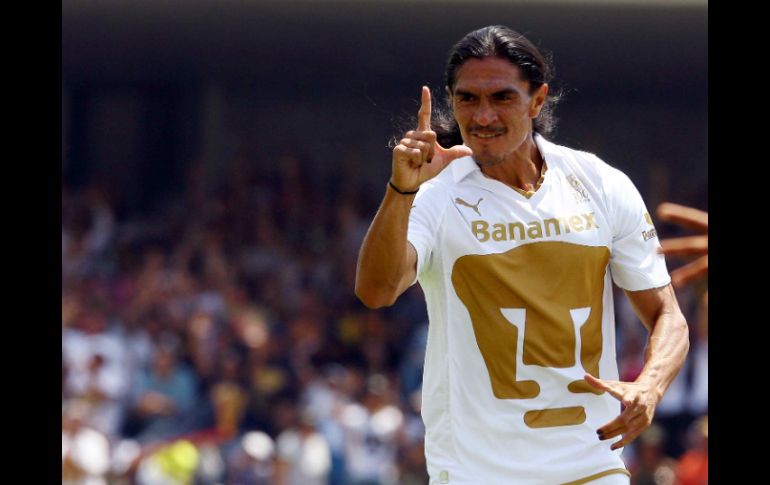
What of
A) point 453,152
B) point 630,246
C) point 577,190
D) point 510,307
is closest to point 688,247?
point 630,246

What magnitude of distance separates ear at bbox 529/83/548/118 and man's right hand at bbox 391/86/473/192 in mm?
572

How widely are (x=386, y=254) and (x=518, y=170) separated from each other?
2.44 ft

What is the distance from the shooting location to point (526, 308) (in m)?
4.53

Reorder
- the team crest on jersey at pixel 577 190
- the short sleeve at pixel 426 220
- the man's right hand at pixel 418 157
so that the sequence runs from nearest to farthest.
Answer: the man's right hand at pixel 418 157, the short sleeve at pixel 426 220, the team crest on jersey at pixel 577 190

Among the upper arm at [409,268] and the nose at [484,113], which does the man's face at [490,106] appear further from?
the upper arm at [409,268]

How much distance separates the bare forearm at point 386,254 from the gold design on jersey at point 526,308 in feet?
1.08

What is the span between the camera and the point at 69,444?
10906mm

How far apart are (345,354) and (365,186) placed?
2.94 metres

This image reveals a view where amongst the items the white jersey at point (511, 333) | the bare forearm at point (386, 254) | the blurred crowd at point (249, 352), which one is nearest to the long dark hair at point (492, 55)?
the white jersey at point (511, 333)

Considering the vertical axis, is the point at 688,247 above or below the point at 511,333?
above

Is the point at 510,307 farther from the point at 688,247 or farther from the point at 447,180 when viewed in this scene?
the point at 688,247

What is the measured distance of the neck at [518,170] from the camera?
15.5 ft

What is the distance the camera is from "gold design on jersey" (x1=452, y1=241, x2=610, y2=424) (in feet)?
14.8

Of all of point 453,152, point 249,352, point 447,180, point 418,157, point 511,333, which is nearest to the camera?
point 418,157
